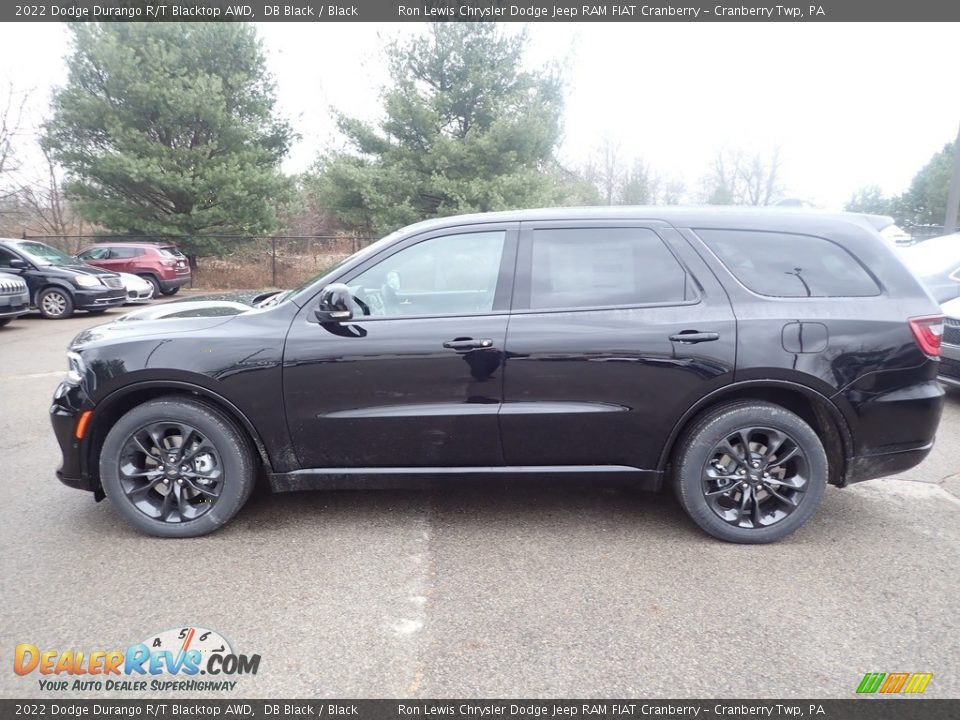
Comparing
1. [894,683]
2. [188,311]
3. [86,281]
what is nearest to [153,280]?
[86,281]

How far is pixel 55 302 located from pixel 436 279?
12.4 meters

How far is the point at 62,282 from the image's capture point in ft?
40.5

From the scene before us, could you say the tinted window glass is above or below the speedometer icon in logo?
above

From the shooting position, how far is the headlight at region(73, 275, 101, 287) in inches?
491

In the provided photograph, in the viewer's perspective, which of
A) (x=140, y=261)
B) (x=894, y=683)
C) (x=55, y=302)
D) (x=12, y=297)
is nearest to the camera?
(x=894, y=683)

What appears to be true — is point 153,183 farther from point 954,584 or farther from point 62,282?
point 954,584

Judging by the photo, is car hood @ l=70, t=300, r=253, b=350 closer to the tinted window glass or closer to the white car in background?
the tinted window glass

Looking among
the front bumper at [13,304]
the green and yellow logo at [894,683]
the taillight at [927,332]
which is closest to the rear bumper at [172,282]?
the front bumper at [13,304]

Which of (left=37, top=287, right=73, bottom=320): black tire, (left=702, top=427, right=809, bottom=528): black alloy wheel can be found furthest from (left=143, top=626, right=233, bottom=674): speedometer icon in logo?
(left=37, top=287, right=73, bottom=320): black tire

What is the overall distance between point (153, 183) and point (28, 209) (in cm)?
1372

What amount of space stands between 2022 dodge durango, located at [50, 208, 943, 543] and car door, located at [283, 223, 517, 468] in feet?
0.04

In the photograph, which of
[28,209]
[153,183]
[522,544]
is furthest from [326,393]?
[28,209]

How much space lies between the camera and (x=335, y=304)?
309 centimetres

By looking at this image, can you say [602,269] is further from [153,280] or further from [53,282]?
[153,280]
